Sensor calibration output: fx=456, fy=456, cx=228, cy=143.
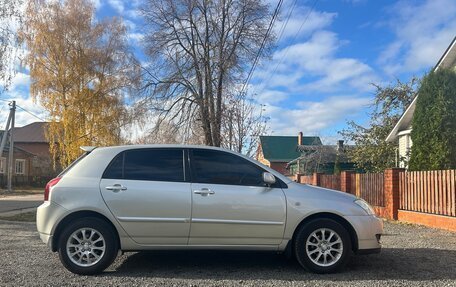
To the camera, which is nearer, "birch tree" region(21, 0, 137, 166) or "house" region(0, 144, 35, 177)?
"birch tree" region(21, 0, 137, 166)

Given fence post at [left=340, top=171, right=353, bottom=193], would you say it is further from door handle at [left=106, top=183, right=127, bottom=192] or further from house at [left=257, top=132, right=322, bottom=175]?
house at [left=257, top=132, right=322, bottom=175]

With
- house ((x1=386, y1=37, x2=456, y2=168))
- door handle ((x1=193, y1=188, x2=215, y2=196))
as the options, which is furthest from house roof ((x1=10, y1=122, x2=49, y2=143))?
door handle ((x1=193, y1=188, x2=215, y2=196))

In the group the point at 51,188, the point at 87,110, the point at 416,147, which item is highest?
the point at 87,110

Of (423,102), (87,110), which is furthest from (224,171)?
(87,110)

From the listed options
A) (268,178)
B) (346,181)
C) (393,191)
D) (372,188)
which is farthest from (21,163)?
(268,178)

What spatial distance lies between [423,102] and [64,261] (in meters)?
11.3

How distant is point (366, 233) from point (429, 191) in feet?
20.8

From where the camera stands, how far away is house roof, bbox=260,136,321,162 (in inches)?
2324

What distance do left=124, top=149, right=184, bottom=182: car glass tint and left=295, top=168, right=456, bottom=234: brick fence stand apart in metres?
7.19

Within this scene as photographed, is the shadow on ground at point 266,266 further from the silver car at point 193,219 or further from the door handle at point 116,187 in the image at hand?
the door handle at point 116,187

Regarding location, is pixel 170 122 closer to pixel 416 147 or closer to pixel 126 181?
pixel 416 147

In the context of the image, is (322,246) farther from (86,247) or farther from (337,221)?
(86,247)

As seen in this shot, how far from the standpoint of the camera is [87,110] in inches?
1319

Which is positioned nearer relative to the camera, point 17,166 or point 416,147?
point 416,147
